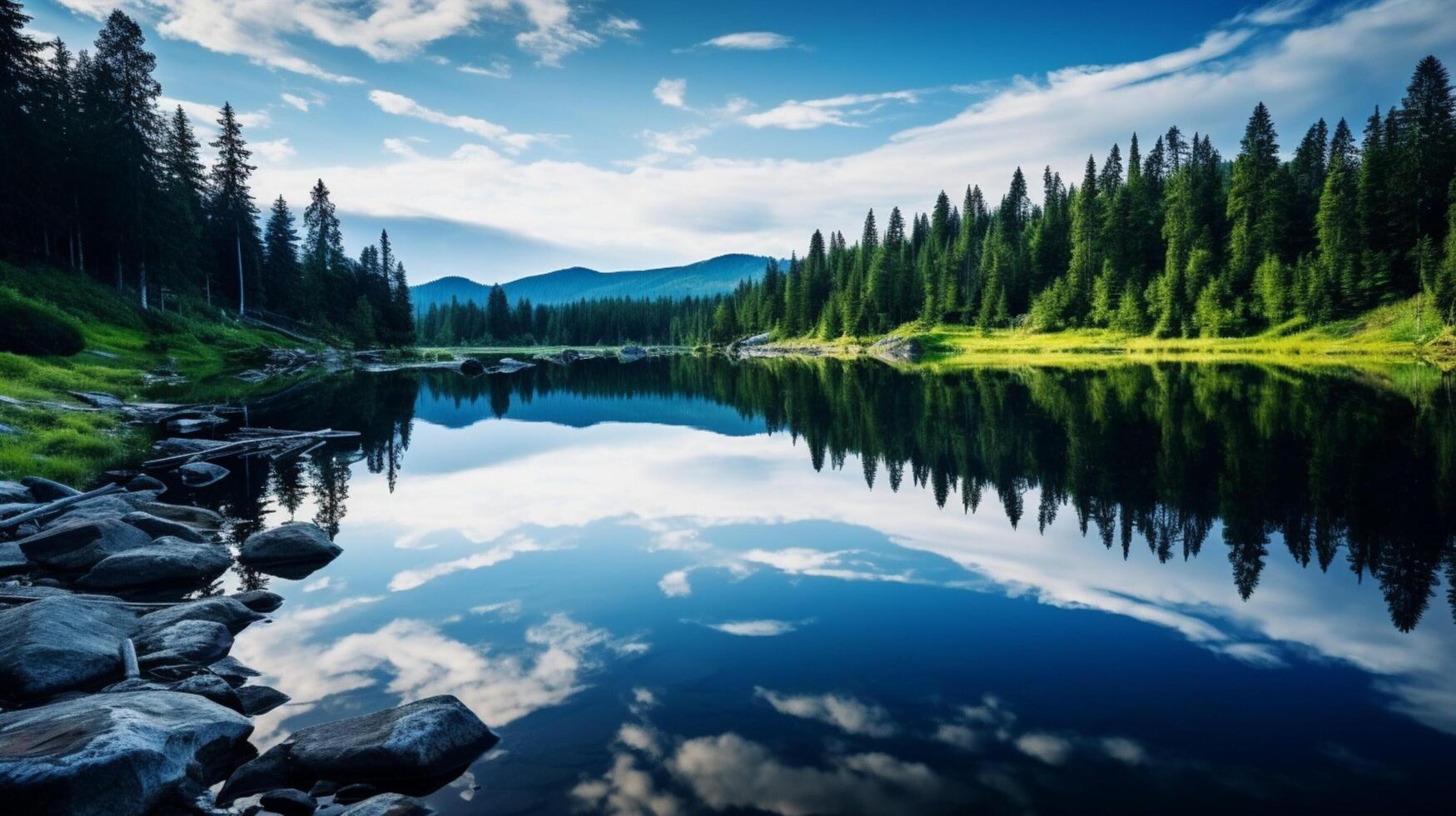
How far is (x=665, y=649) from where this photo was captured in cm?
983

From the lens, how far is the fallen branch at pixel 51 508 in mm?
13977

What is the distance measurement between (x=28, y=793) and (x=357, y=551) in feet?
32.7

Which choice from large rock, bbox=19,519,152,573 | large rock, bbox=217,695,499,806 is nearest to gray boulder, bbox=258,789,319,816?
large rock, bbox=217,695,499,806

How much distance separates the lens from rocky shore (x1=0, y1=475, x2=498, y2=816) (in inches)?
229

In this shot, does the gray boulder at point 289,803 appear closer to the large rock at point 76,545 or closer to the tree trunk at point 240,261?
the large rock at point 76,545

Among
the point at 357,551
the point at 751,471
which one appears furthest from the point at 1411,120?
the point at 357,551

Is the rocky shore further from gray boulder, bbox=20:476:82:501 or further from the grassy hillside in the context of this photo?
the grassy hillside

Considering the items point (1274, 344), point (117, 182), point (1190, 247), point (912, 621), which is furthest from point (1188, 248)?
point (117, 182)

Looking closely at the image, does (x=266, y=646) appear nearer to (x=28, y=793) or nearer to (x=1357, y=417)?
(x=28, y=793)

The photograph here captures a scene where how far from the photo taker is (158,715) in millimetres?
6754

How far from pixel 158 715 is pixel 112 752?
107cm

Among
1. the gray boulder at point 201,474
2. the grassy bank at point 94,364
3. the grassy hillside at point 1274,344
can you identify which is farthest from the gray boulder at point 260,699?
the grassy hillside at point 1274,344

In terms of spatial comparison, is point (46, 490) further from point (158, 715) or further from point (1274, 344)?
point (1274, 344)

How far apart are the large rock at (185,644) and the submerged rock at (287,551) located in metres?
3.67
